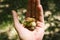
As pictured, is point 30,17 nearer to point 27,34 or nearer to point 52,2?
point 27,34

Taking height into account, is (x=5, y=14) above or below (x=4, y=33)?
above

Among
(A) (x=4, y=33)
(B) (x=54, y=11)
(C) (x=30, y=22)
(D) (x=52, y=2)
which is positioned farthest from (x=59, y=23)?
(C) (x=30, y=22)

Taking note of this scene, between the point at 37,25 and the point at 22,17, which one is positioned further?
the point at 22,17

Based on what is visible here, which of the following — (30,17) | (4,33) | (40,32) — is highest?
(30,17)

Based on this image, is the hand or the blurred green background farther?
the blurred green background

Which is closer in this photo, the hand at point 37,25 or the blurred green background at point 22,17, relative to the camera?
the hand at point 37,25

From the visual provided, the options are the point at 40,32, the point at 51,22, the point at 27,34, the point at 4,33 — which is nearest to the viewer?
the point at 27,34

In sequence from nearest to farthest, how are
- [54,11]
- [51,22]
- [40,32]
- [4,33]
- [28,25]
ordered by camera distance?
[40,32]
[28,25]
[4,33]
[51,22]
[54,11]

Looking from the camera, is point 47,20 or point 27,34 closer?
point 27,34
